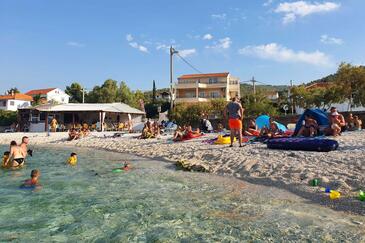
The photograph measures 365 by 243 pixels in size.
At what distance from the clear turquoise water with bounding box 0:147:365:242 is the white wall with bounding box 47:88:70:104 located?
209ft

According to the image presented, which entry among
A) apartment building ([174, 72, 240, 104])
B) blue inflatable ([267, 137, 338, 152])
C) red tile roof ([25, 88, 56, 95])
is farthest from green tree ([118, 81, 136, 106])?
blue inflatable ([267, 137, 338, 152])

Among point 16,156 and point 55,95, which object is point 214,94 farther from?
point 16,156

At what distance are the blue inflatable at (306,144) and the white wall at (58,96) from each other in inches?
2496

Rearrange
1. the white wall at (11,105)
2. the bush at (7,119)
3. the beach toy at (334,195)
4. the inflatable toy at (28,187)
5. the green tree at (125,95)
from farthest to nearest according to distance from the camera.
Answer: the white wall at (11,105) → the green tree at (125,95) → the bush at (7,119) → the inflatable toy at (28,187) → the beach toy at (334,195)

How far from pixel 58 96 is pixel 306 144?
66.4m

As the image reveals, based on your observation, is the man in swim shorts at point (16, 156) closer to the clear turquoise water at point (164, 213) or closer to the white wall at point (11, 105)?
the clear turquoise water at point (164, 213)

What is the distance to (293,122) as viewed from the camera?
2191 cm

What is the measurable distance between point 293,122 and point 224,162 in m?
13.4

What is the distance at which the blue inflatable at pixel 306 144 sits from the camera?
31.2ft

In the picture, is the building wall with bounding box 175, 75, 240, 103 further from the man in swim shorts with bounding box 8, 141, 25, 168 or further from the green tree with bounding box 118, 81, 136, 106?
the man in swim shorts with bounding box 8, 141, 25, 168

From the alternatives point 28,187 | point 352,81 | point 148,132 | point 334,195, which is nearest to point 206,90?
point 352,81

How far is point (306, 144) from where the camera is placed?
992cm

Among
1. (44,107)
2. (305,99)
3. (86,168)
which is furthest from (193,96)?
(86,168)

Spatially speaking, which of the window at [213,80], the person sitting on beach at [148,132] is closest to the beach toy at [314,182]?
the person sitting on beach at [148,132]
